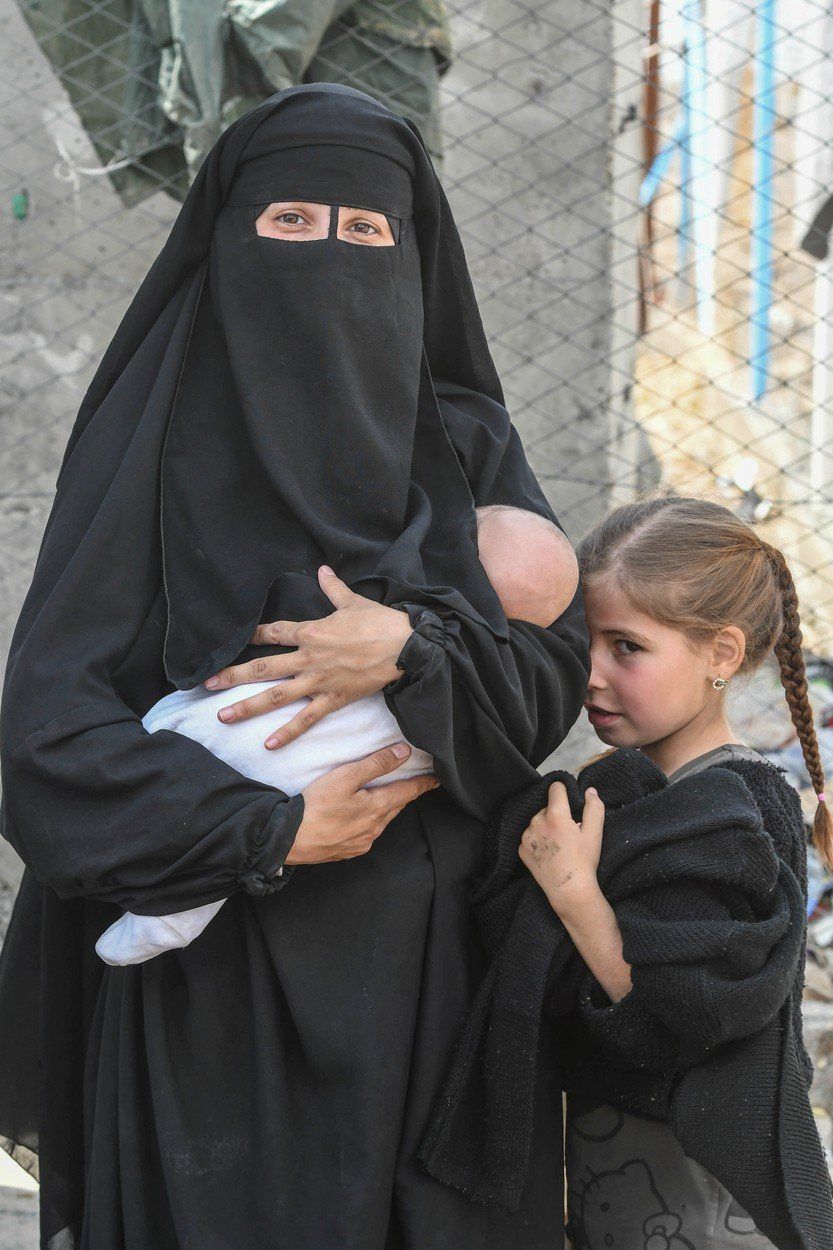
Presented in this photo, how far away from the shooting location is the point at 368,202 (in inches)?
63.9

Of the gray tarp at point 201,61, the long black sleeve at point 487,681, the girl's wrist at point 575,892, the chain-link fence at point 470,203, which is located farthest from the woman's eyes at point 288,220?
the chain-link fence at point 470,203

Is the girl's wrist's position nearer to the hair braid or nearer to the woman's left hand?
the woman's left hand

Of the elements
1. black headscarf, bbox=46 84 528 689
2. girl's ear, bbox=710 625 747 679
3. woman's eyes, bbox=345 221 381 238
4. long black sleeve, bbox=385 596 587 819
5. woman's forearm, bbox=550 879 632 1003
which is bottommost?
woman's forearm, bbox=550 879 632 1003

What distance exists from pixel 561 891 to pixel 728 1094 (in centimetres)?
30

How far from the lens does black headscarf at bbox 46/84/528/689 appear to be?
1.55 meters

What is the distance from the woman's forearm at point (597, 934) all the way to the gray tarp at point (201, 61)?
2.41 meters

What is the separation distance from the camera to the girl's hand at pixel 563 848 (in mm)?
1480

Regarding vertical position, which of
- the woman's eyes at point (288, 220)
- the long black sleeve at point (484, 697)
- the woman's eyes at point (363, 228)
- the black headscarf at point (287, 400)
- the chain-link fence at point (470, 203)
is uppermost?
the woman's eyes at point (288, 220)

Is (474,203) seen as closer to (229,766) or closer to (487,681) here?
(487,681)

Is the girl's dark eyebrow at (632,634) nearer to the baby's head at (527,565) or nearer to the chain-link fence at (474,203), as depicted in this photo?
the baby's head at (527,565)

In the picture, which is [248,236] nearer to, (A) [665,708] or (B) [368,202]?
(B) [368,202]

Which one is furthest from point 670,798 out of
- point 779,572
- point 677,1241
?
point 677,1241

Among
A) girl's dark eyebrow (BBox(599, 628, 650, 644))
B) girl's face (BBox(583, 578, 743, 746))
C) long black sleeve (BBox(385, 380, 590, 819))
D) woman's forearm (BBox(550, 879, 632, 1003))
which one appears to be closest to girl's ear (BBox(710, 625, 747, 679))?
girl's face (BBox(583, 578, 743, 746))

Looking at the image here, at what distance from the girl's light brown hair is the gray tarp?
191 cm
